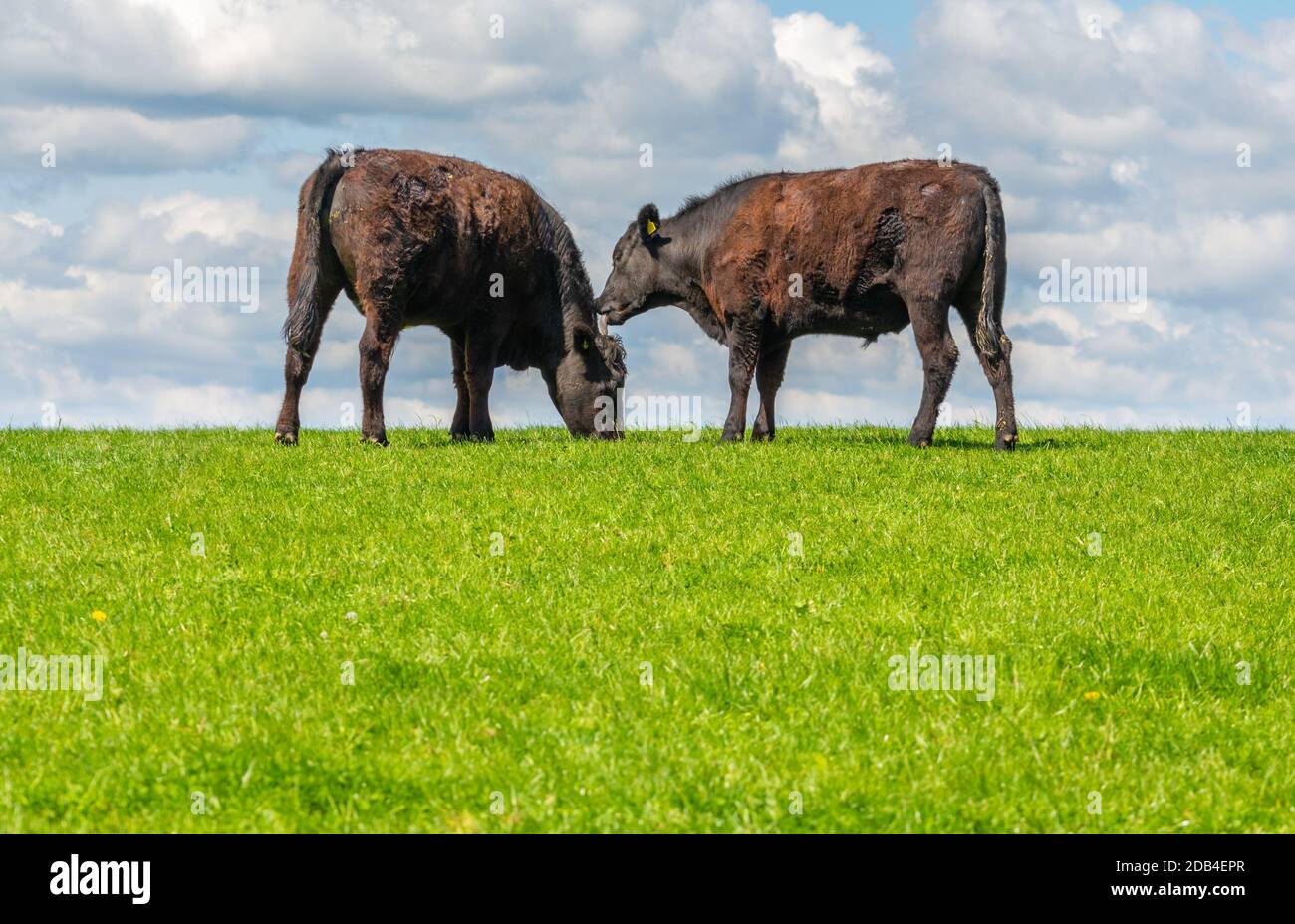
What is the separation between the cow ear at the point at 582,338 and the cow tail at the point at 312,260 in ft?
12.4

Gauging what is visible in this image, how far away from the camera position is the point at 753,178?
20703mm

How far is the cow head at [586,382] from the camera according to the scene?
20062 mm

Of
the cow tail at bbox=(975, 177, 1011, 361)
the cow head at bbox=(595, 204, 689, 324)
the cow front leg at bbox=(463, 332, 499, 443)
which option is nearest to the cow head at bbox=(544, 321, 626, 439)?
the cow front leg at bbox=(463, 332, 499, 443)

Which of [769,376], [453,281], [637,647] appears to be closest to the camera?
[637,647]

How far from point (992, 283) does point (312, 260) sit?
352 inches

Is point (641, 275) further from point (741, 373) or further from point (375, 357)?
point (375, 357)

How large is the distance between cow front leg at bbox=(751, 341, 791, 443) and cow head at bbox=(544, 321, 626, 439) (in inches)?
83.8

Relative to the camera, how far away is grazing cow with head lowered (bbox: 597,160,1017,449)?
18281mm

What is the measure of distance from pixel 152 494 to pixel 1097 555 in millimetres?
8784

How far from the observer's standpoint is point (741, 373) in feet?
63.9

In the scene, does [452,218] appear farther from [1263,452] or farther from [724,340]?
[1263,452]

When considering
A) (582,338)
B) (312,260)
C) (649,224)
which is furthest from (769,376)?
(312,260)
